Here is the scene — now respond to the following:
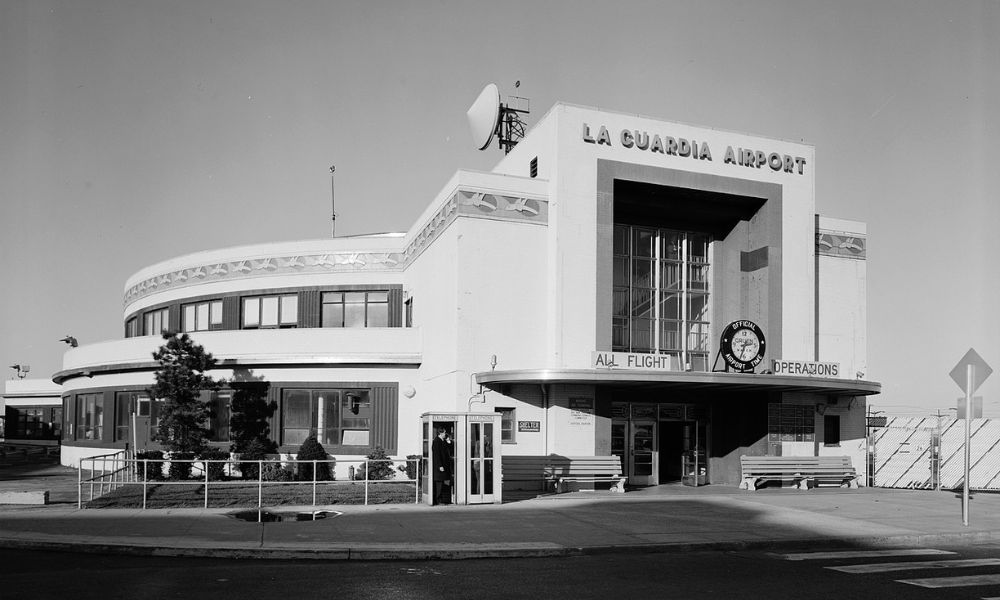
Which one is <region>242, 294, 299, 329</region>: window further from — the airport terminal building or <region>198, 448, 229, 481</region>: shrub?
<region>198, 448, 229, 481</region>: shrub

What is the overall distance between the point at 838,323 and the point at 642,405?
727 centimetres

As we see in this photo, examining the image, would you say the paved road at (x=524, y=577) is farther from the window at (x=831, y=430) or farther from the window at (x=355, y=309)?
the window at (x=355, y=309)

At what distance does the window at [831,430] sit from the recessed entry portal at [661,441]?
371cm

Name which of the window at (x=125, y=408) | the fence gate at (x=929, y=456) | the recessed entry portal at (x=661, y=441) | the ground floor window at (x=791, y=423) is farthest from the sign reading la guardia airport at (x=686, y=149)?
the window at (x=125, y=408)

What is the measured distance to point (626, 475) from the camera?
27.5 m

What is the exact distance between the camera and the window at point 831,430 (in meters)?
28.9

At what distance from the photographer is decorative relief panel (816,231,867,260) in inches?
1164

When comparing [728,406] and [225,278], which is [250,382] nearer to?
[225,278]

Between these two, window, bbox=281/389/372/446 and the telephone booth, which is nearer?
the telephone booth

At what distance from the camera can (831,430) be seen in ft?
95.5

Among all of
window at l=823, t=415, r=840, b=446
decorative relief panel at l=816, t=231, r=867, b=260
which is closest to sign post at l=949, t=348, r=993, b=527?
window at l=823, t=415, r=840, b=446

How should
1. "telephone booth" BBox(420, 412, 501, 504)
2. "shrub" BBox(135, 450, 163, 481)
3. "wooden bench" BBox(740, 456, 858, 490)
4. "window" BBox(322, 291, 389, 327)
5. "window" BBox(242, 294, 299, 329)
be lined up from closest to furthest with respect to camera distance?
1. "telephone booth" BBox(420, 412, 501, 504)
2. "wooden bench" BBox(740, 456, 858, 490)
3. "shrub" BBox(135, 450, 163, 481)
4. "window" BBox(322, 291, 389, 327)
5. "window" BBox(242, 294, 299, 329)

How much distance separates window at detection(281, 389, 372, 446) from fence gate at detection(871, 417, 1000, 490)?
16.8 m

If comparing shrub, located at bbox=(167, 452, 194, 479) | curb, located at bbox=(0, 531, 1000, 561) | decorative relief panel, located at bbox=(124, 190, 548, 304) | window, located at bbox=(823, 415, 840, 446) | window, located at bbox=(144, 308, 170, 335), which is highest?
decorative relief panel, located at bbox=(124, 190, 548, 304)
